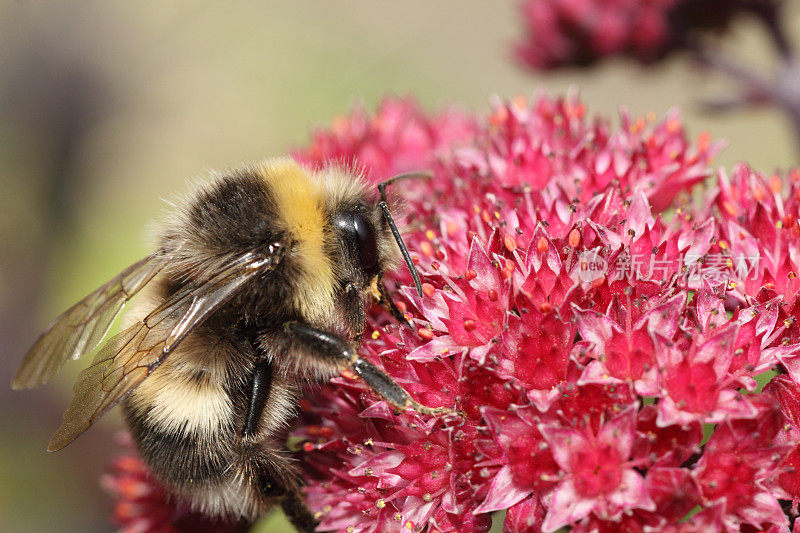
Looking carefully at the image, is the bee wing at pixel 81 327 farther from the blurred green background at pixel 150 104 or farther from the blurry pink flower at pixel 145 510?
the blurred green background at pixel 150 104

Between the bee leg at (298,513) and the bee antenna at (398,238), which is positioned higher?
the bee antenna at (398,238)

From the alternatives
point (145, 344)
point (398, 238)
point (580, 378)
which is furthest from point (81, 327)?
point (580, 378)

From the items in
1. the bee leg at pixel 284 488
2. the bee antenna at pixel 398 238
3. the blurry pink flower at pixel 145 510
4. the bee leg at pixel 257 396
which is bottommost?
the blurry pink flower at pixel 145 510

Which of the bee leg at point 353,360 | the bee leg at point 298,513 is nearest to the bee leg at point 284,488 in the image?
the bee leg at point 298,513

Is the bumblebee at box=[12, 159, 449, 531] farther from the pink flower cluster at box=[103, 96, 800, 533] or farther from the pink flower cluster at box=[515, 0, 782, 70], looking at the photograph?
the pink flower cluster at box=[515, 0, 782, 70]

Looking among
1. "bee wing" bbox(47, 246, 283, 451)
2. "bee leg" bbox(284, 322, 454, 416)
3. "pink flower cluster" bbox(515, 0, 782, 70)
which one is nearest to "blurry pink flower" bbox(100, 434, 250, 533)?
"bee wing" bbox(47, 246, 283, 451)
